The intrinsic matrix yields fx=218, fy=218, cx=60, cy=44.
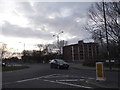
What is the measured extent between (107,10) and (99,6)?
202cm

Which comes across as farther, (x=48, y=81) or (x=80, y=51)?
(x=80, y=51)

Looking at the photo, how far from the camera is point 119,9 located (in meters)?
24.6

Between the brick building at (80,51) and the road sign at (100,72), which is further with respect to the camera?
the brick building at (80,51)

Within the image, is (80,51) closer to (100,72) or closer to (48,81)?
(48,81)

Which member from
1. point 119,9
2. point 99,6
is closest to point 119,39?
point 119,9

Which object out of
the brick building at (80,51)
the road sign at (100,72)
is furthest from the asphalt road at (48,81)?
the brick building at (80,51)

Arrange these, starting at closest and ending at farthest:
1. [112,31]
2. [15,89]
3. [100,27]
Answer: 1. [15,89]
2. [112,31]
3. [100,27]

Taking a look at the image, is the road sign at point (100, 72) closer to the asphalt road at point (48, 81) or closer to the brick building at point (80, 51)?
the asphalt road at point (48, 81)

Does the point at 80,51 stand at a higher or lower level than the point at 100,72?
higher

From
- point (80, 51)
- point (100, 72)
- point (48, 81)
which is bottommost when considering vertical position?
point (48, 81)

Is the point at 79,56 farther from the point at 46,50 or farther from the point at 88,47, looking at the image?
the point at 46,50

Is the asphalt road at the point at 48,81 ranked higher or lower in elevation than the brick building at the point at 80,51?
lower

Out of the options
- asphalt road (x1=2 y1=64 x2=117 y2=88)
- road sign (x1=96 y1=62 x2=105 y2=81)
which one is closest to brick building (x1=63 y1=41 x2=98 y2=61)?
asphalt road (x1=2 y1=64 x2=117 y2=88)

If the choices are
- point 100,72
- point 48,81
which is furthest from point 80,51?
point 100,72
